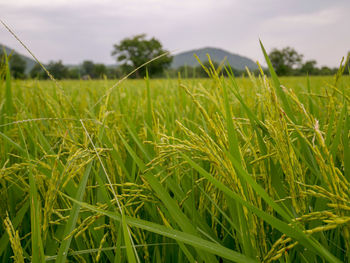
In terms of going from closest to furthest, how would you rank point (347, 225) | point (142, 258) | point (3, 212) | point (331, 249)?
Answer: 1. point (347, 225)
2. point (331, 249)
3. point (142, 258)
4. point (3, 212)

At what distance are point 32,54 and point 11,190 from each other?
507mm

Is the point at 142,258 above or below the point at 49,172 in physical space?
below

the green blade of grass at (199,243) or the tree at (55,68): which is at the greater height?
the tree at (55,68)

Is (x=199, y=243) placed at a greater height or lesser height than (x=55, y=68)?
lesser

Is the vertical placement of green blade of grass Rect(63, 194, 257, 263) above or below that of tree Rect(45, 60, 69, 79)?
below

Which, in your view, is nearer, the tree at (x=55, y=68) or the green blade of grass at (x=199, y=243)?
the green blade of grass at (x=199, y=243)

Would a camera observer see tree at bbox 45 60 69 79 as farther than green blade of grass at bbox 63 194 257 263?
Yes

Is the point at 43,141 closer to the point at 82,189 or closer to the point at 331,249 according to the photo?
the point at 82,189

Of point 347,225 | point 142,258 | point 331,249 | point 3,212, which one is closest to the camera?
point 347,225

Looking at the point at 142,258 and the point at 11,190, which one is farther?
the point at 11,190

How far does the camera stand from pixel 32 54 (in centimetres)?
81

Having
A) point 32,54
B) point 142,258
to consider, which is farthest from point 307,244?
point 32,54

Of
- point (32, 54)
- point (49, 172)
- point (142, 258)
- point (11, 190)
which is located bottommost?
point (142, 258)

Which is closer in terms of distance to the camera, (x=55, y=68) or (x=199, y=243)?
(x=199, y=243)
